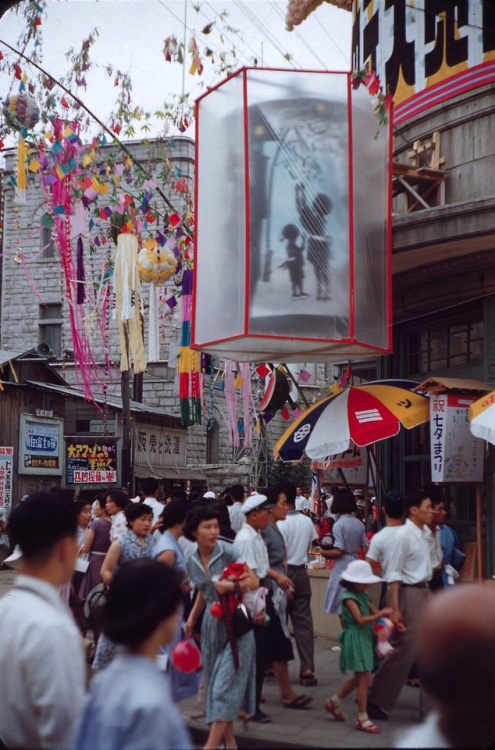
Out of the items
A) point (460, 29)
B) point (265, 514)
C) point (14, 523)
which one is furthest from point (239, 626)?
point (460, 29)

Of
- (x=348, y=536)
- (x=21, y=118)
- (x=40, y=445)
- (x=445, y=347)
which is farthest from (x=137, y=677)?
(x=40, y=445)

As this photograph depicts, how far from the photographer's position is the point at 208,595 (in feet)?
21.5

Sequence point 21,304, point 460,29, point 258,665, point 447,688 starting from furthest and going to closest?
point 21,304 < point 460,29 < point 258,665 < point 447,688

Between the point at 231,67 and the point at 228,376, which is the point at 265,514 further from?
the point at 228,376

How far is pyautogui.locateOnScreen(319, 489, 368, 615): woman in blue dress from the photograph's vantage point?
338 inches

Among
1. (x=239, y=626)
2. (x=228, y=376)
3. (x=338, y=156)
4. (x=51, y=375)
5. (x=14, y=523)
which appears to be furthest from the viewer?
(x=51, y=375)

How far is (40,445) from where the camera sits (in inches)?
956

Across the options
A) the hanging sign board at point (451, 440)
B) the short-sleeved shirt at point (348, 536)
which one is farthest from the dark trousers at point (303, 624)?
the hanging sign board at point (451, 440)

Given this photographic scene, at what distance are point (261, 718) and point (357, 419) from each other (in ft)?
14.1

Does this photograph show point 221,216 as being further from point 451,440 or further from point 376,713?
point 376,713

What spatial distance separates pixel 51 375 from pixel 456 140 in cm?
1732

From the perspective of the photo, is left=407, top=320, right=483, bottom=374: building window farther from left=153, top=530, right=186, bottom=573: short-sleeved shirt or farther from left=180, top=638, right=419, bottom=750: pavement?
left=153, top=530, right=186, bottom=573: short-sleeved shirt

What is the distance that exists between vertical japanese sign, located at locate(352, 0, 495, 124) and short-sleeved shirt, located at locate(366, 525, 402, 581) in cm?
635

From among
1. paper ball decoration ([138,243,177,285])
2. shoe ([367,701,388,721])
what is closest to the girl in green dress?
shoe ([367,701,388,721])
